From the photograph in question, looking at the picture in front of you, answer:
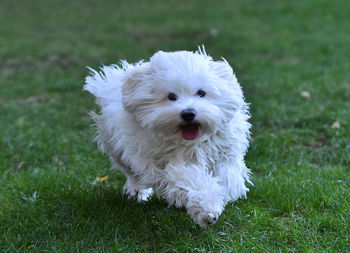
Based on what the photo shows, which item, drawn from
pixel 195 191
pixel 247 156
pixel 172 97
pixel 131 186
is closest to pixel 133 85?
pixel 172 97

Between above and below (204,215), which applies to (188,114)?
above

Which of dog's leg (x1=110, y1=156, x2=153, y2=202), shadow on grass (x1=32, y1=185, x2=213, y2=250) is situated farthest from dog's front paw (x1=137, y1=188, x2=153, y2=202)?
shadow on grass (x1=32, y1=185, x2=213, y2=250)

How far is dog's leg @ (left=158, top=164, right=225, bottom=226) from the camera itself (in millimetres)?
3100

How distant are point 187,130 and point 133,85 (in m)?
0.54

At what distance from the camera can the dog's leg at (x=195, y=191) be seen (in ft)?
10.2

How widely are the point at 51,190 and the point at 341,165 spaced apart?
255 centimetres

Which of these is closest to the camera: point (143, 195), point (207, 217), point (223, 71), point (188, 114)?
point (207, 217)

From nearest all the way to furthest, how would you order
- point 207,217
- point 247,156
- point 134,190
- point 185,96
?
point 207,217 → point 185,96 → point 134,190 → point 247,156

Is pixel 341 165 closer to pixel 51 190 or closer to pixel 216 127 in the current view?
pixel 216 127

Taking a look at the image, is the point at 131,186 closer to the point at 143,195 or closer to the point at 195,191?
the point at 143,195

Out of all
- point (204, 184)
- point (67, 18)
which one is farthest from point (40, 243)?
point (67, 18)

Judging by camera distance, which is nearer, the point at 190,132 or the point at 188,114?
the point at 188,114

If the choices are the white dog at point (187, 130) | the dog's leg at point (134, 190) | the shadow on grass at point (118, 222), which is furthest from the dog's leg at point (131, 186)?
the white dog at point (187, 130)

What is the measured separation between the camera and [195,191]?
10.5 ft
